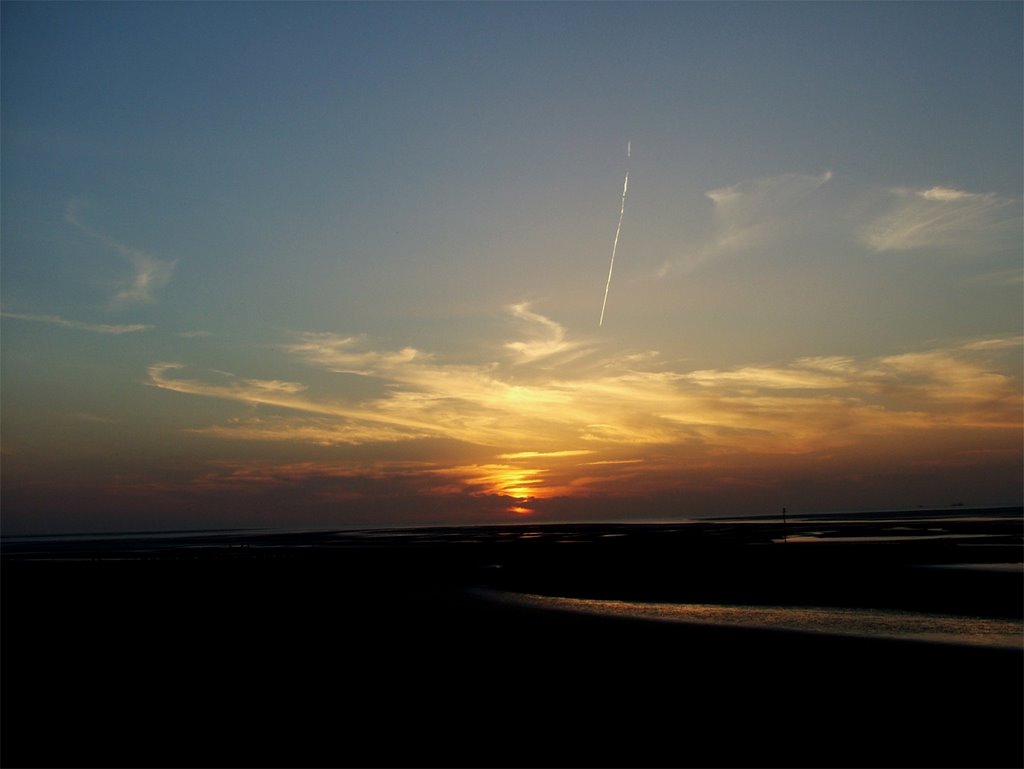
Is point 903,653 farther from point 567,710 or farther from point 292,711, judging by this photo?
point 292,711

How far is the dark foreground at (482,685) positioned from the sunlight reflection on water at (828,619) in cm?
137

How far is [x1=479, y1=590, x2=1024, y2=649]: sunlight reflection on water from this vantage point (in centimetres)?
2092

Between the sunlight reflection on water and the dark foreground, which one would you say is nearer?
the dark foreground

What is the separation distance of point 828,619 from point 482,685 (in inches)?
537

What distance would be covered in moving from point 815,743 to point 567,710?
4588 millimetres

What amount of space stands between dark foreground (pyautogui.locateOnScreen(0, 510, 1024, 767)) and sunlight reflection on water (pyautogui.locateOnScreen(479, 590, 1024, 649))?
4.49ft

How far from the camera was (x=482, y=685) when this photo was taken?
1638cm

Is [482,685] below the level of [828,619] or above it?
below

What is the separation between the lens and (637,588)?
3384cm

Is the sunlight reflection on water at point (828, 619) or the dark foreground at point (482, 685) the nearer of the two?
the dark foreground at point (482, 685)

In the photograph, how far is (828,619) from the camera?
24031 millimetres

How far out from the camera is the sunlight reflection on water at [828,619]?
20.9 meters

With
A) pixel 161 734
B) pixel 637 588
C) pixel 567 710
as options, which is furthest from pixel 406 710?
pixel 637 588

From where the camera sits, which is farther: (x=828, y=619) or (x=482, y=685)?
(x=828, y=619)
